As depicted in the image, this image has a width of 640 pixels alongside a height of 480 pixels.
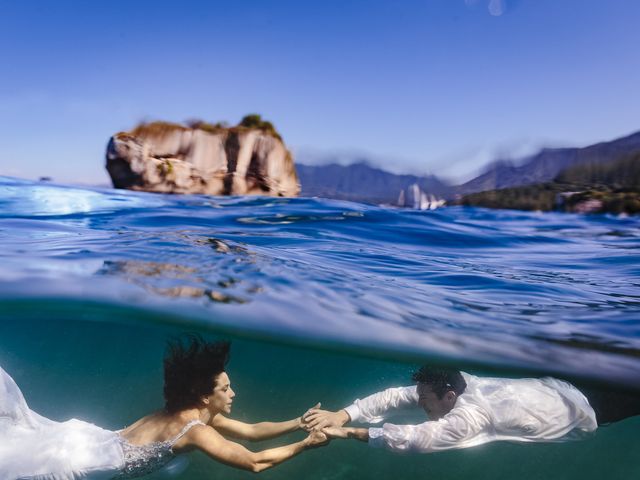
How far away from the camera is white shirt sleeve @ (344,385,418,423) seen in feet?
22.6

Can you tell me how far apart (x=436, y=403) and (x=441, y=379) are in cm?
52

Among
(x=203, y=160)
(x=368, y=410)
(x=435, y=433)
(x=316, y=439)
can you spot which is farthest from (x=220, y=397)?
(x=203, y=160)

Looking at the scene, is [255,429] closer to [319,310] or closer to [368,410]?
[368,410]

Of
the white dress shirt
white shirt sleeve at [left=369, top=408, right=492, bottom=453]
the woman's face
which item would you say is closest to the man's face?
the white dress shirt

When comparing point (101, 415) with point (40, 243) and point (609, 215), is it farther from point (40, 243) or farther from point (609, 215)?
point (609, 215)

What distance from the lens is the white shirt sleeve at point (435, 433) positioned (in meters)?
6.06

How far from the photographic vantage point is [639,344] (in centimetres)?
670

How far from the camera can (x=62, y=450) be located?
5.32 meters

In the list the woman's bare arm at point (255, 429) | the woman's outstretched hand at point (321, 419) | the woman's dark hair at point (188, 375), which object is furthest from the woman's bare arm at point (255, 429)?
the woman's dark hair at point (188, 375)

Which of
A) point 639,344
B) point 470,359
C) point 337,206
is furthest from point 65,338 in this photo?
point 639,344

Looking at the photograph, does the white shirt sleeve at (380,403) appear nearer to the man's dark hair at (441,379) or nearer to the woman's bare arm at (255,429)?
the man's dark hair at (441,379)

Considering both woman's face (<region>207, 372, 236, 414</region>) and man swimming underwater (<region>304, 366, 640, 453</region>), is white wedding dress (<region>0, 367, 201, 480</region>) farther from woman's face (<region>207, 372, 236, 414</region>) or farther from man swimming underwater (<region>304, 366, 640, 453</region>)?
man swimming underwater (<region>304, 366, 640, 453</region>)

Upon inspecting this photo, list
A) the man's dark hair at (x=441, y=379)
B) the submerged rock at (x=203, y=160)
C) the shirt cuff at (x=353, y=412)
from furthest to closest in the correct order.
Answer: the submerged rock at (x=203, y=160), the man's dark hair at (x=441, y=379), the shirt cuff at (x=353, y=412)

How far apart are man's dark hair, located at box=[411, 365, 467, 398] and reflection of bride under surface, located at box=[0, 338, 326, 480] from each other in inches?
75.8
